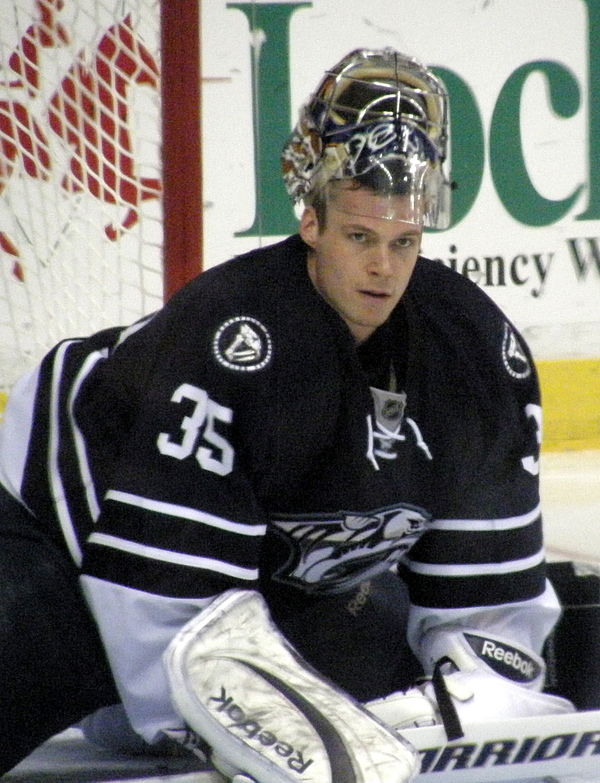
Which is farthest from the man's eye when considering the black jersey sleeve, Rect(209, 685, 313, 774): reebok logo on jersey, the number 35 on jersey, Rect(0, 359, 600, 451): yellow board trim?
Rect(0, 359, 600, 451): yellow board trim

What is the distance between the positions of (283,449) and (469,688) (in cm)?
32

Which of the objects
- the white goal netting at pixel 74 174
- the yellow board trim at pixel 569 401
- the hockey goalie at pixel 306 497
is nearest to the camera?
the hockey goalie at pixel 306 497

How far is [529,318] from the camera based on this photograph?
2908mm

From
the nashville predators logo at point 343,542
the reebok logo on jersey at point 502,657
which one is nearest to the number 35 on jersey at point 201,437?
the nashville predators logo at point 343,542

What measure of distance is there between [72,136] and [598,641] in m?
0.94

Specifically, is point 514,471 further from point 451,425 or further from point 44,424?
point 44,424

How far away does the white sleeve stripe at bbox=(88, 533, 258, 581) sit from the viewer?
1200 millimetres

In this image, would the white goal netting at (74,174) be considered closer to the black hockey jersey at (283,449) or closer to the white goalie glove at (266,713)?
the black hockey jersey at (283,449)

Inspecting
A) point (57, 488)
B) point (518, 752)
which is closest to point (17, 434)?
point (57, 488)

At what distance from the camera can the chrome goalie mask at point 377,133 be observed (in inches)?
50.2

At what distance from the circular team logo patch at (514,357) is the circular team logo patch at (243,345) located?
0.30m

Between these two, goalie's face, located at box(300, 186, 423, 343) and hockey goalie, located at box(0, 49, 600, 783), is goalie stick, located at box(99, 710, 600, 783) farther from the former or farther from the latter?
goalie's face, located at box(300, 186, 423, 343)

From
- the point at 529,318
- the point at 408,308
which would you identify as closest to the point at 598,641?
the point at 408,308

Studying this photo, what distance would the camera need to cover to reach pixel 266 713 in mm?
1121
